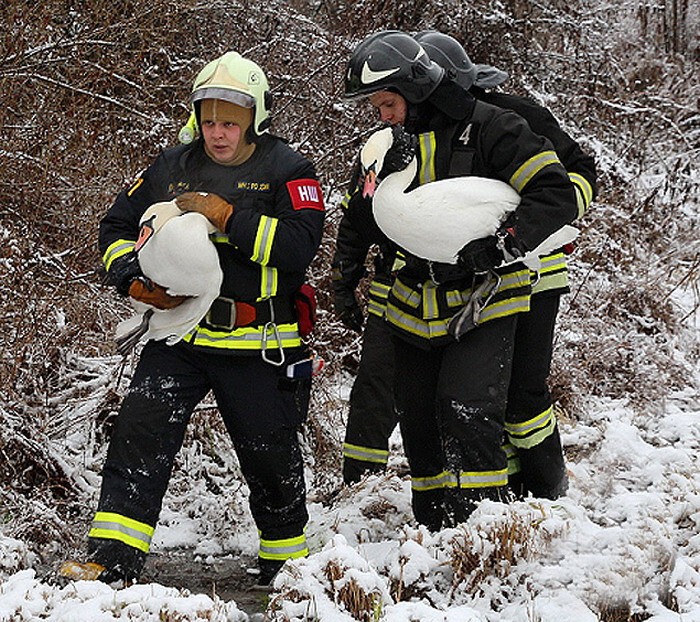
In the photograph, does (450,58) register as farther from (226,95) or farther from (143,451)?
(143,451)

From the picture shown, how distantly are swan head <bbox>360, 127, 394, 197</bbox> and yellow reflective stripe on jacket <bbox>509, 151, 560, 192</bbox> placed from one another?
1.57 feet

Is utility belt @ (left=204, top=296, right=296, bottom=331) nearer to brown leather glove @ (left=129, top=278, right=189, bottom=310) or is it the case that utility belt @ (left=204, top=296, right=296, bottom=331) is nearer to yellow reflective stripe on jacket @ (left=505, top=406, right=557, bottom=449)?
brown leather glove @ (left=129, top=278, right=189, bottom=310)

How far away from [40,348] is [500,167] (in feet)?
8.49

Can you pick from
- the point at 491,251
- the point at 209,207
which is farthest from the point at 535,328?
the point at 209,207

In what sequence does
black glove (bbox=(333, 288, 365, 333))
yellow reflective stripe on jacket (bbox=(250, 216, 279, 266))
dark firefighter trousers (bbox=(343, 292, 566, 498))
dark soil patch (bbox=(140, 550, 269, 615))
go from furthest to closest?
black glove (bbox=(333, 288, 365, 333)) → dark firefighter trousers (bbox=(343, 292, 566, 498)) → dark soil patch (bbox=(140, 550, 269, 615)) → yellow reflective stripe on jacket (bbox=(250, 216, 279, 266))

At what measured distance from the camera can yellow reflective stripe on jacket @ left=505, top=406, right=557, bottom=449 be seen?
3.83 m

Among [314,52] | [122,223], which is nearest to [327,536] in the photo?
[122,223]

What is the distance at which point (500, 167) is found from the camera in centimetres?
337

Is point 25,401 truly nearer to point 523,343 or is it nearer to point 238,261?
point 238,261

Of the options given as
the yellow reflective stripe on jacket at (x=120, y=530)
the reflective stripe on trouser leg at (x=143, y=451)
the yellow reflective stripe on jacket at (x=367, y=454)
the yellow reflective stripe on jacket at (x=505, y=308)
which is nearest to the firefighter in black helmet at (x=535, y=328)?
the yellow reflective stripe on jacket at (x=505, y=308)

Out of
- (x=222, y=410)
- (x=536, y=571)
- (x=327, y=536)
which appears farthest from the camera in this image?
(x=327, y=536)

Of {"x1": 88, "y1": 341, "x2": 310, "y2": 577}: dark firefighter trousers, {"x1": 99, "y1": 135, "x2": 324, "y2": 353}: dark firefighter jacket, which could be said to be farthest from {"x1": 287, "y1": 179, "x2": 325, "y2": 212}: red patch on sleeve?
{"x1": 88, "y1": 341, "x2": 310, "y2": 577}: dark firefighter trousers

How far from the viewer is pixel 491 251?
3270mm

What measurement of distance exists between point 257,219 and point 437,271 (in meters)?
0.69
